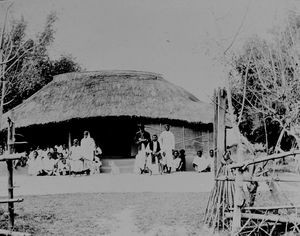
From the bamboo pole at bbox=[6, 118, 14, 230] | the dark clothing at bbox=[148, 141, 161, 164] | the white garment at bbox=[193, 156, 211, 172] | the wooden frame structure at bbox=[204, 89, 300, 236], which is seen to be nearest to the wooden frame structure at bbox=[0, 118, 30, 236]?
the bamboo pole at bbox=[6, 118, 14, 230]

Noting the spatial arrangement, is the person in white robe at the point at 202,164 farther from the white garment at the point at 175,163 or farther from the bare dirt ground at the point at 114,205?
the bare dirt ground at the point at 114,205

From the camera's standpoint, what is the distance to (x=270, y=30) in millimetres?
12469

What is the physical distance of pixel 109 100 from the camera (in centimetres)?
1510

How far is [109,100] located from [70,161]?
131 inches

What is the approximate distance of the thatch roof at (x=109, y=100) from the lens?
577 inches

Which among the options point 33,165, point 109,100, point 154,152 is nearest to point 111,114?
point 109,100

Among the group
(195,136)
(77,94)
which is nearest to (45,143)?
(77,94)

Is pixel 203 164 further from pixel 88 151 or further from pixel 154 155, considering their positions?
pixel 88 151

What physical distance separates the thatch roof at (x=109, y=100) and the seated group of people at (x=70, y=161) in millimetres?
1756

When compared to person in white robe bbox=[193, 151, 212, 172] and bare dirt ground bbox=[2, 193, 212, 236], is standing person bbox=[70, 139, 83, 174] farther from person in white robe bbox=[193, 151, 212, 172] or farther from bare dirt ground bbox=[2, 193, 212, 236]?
bare dirt ground bbox=[2, 193, 212, 236]

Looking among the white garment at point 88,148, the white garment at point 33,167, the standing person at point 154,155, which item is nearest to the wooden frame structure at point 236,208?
the standing person at point 154,155

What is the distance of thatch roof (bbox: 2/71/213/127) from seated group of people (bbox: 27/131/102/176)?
5.76 feet

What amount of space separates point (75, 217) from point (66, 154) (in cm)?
627

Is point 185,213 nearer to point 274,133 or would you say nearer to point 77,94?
point 77,94
